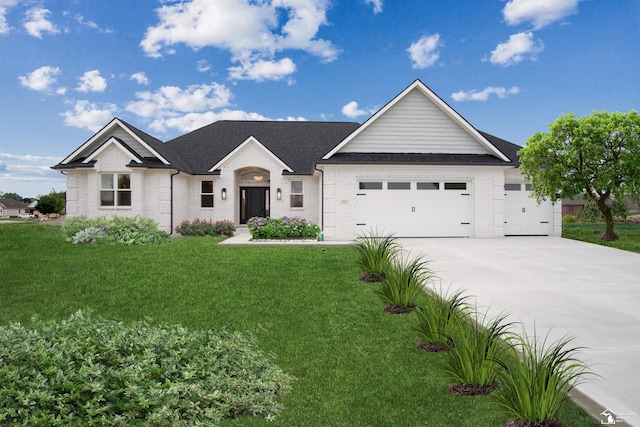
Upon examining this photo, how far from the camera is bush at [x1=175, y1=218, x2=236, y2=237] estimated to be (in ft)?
64.6

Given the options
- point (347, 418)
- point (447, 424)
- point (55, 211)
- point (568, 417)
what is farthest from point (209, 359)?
point (55, 211)

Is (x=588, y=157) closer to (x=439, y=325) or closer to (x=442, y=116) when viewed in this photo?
(x=442, y=116)

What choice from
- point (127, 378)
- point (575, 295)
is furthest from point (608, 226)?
point (127, 378)

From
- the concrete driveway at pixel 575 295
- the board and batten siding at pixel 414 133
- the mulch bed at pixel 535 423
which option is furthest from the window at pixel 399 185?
the mulch bed at pixel 535 423

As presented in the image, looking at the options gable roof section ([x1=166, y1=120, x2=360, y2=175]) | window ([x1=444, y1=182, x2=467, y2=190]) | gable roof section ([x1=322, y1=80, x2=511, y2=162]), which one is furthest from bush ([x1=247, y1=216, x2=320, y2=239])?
window ([x1=444, y1=182, x2=467, y2=190])

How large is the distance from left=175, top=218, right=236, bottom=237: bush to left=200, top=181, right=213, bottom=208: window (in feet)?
6.29

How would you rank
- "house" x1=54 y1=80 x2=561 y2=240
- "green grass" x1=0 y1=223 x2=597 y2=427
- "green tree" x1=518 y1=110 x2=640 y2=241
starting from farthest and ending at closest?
1. "house" x1=54 y1=80 x2=561 y2=240
2. "green tree" x1=518 y1=110 x2=640 y2=241
3. "green grass" x1=0 y1=223 x2=597 y2=427

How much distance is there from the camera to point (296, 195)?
2203 centimetres

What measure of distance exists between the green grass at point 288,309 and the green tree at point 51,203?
155 ft

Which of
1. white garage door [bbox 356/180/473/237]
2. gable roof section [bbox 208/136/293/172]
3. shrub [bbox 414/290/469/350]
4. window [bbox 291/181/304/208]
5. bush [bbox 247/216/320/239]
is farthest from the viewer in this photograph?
window [bbox 291/181/304/208]

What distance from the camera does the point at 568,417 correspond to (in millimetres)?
3594

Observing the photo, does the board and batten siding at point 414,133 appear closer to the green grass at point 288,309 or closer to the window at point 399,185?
the window at point 399,185

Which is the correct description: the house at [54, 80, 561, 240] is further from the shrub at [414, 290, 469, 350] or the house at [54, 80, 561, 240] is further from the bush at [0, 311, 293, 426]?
the bush at [0, 311, 293, 426]

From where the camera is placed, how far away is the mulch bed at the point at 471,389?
414cm
